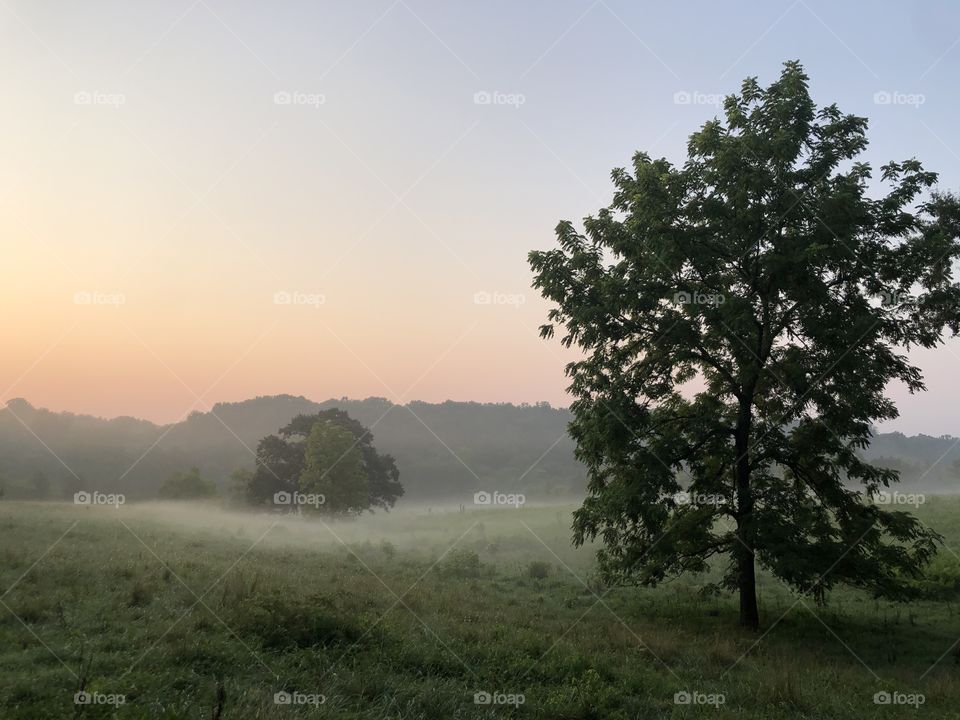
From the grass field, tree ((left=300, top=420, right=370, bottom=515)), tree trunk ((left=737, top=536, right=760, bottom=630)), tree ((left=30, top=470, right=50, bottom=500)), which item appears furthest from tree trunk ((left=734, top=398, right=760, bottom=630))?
tree ((left=30, top=470, right=50, bottom=500))

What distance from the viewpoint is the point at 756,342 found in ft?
51.9

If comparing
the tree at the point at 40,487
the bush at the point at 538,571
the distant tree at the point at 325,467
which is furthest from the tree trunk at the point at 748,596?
the tree at the point at 40,487

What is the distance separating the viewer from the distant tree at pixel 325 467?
47.4 metres

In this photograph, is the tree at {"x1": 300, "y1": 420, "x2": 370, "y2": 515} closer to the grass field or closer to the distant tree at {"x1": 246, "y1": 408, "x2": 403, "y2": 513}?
the distant tree at {"x1": 246, "y1": 408, "x2": 403, "y2": 513}

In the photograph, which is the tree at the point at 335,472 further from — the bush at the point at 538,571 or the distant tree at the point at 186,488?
the distant tree at the point at 186,488

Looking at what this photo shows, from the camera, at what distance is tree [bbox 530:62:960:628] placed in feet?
47.9

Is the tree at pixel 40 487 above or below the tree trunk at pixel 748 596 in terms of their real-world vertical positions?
below

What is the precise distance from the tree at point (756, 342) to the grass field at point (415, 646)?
2.12 m

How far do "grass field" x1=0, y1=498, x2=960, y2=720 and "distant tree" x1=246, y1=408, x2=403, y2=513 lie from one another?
83.5ft

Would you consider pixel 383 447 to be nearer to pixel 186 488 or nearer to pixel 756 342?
pixel 186 488

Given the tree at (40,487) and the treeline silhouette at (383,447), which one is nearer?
the tree at (40,487)

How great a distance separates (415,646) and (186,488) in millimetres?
71846

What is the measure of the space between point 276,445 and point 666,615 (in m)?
44.8

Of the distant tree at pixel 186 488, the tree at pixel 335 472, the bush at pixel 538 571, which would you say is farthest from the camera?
the distant tree at pixel 186 488
